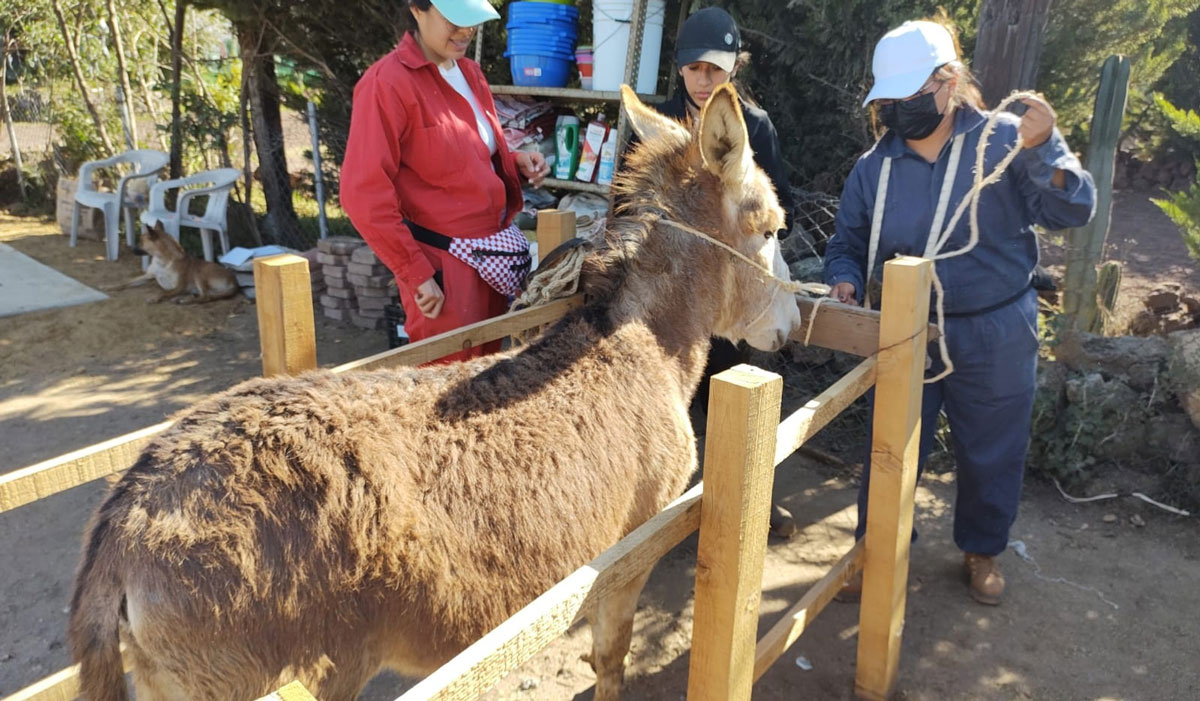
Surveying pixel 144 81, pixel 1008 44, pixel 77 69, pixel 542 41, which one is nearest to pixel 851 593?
pixel 1008 44

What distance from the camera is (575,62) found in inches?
258

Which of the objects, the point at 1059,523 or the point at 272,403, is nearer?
the point at 272,403

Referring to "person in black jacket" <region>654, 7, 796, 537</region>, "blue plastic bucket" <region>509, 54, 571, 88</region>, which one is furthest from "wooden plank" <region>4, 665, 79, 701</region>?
"blue plastic bucket" <region>509, 54, 571, 88</region>

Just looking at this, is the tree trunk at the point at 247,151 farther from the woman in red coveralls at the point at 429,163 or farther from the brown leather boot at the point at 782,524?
the brown leather boot at the point at 782,524

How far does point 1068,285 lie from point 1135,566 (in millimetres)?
1952

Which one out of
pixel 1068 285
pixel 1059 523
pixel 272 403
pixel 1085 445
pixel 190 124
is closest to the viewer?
pixel 272 403

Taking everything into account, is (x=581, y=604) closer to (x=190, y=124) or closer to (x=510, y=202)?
(x=510, y=202)

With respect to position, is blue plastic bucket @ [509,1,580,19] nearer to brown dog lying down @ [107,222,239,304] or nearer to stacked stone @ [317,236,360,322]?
stacked stone @ [317,236,360,322]

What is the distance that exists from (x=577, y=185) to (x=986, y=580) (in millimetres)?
4069

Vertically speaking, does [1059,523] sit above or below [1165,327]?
below

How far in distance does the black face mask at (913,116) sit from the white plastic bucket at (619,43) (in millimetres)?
3163

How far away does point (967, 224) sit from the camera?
2904mm

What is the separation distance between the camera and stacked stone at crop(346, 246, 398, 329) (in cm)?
731

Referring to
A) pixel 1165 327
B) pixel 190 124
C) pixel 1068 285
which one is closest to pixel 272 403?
pixel 1068 285
